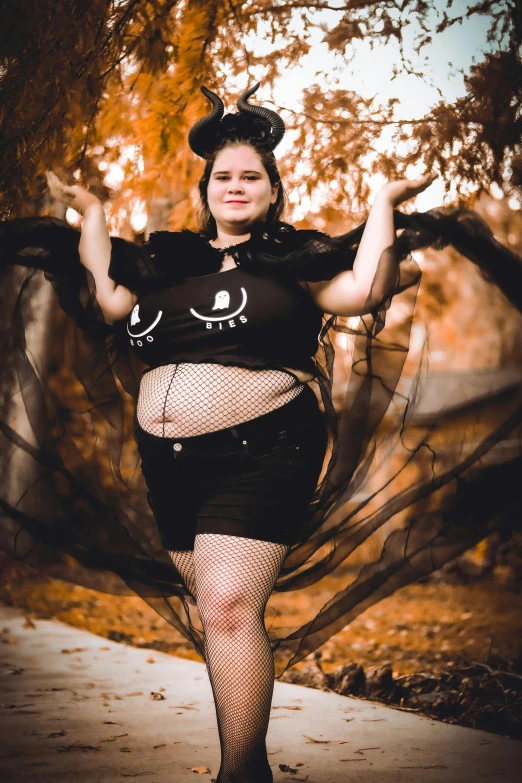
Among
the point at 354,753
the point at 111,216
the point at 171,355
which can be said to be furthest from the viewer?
the point at 111,216

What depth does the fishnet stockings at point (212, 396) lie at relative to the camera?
197 centimetres

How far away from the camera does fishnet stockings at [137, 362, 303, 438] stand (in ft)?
6.47

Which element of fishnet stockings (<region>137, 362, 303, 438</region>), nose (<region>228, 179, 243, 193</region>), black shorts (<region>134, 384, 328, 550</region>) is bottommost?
black shorts (<region>134, 384, 328, 550</region>)

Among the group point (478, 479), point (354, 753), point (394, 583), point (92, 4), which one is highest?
point (92, 4)

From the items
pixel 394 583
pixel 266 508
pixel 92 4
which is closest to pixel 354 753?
pixel 394 583

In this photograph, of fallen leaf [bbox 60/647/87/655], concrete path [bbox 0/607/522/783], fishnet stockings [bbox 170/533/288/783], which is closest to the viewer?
fishnet stockings [bbox 170/533/288/783]

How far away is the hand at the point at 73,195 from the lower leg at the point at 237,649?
1093mm

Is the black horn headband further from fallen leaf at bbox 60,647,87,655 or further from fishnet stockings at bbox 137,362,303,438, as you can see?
fallen leaf at bbox 60,647,87,655

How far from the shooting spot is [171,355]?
207 centimetres

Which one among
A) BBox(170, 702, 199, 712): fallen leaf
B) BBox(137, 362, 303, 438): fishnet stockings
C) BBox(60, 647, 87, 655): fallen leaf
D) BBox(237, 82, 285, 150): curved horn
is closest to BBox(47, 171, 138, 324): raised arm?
BBox(137, 362, 303, 438): fishnet stockings

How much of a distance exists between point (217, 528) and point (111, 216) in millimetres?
2883

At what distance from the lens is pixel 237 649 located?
Result: 1.85 m

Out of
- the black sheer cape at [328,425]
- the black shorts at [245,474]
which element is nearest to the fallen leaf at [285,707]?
the black sheer cape at [328,425]

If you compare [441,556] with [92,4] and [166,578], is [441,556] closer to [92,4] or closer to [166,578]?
[166,578]
